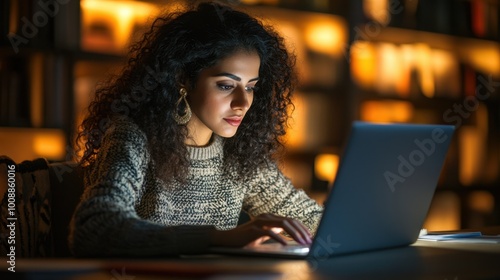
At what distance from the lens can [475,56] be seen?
457 centimetres

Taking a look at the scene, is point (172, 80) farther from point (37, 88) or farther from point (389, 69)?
point (389, 69)

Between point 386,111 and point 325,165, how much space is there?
512 millimetres

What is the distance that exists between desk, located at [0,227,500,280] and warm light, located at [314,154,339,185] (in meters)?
2.28

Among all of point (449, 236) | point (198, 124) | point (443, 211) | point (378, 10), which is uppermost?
point (378, 10)

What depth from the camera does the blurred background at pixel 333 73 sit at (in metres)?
3.02

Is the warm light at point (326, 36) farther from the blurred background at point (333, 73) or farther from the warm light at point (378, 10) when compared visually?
the warm light at point (378, 10)

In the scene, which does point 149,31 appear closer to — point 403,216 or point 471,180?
point 403,216

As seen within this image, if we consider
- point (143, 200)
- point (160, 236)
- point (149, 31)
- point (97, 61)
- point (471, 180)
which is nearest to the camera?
point (160, 236)

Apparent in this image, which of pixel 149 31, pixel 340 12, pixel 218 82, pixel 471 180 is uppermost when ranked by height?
pixel 340 12

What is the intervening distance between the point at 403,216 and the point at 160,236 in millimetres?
488

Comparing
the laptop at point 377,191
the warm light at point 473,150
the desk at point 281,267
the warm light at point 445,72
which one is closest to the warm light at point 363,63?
the warm light at point 445,72

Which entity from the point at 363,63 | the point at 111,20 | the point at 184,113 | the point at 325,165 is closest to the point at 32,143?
the point at 111,20

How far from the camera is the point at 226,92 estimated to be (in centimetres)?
205

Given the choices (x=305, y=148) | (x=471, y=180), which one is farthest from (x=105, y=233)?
(x=471, y=180)
